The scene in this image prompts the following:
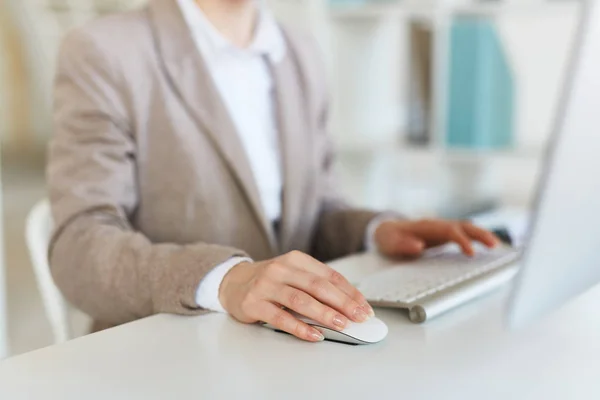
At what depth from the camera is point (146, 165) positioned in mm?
1066

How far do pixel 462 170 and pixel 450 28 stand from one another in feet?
1.30

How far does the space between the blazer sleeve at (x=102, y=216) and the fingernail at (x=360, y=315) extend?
0.17 meters

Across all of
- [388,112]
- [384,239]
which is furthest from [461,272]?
[388,112]

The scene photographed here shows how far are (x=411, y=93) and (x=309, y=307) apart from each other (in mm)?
1503

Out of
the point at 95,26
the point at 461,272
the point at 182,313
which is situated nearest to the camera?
the point at 182,313

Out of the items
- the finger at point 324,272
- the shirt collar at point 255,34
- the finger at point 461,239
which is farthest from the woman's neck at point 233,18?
the finger at point 324,272

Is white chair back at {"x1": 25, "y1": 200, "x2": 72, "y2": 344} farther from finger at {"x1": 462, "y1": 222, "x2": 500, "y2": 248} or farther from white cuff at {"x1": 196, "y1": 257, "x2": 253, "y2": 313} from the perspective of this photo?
finger at {"x1": 462, "y1": 222, "x2": 500, "y2": 248}

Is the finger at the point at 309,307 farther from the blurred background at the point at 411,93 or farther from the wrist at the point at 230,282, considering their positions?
the blurred background at the point at 411,93

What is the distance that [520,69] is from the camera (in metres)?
2.02

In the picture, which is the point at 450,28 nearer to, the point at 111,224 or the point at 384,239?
the point at 384,239

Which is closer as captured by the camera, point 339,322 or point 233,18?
point 339,322

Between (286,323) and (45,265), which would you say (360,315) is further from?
(45,265)

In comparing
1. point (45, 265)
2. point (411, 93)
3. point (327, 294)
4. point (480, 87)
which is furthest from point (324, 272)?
point (411, 93)

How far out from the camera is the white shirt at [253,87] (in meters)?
1.14
